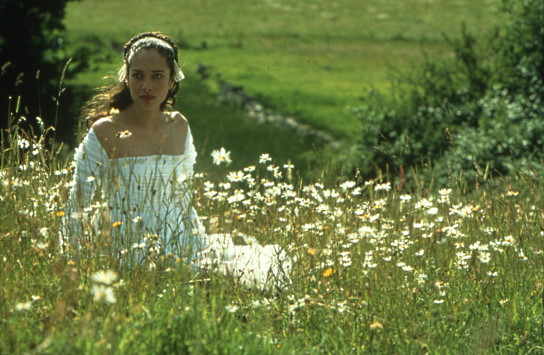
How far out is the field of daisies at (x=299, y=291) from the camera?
141 inches

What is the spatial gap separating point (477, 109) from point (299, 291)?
44.7 ft

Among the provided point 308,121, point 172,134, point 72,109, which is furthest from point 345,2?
point 172,134

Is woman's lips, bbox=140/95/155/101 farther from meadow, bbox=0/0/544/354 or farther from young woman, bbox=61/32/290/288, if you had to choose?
meadow, bbox=0/0/544/354

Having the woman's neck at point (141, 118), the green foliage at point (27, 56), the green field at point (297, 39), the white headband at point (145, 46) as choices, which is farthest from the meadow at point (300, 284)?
the green foliage at point (27, 56)

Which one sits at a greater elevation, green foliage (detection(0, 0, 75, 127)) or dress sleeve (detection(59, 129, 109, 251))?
dress sleeve (detection(59, 129, 109, 251))

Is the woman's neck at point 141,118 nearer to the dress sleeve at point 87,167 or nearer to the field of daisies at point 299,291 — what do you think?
the dress sleeve at point 87,167

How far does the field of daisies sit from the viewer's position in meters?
3.58

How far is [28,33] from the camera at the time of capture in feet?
62.0

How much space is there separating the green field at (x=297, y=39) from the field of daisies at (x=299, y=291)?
1310 centimetres

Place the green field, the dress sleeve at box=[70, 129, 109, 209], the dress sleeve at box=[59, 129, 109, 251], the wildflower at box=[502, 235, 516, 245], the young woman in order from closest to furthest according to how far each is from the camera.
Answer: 1. the dress sleeve at box=[59, 129, 109, 251]
2. the wildflower at box=[502, 235, 516, 245]
3. the dress sleeve at box=[70, 129, 109, 209]
4. the young woman
5. the green field

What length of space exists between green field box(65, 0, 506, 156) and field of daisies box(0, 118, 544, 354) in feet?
43.0

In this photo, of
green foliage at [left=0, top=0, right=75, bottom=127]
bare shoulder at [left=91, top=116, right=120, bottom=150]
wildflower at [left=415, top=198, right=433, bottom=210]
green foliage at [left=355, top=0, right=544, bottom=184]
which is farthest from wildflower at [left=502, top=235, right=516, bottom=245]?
green foliage at [left=0, top=0, right=75, bottom=127]

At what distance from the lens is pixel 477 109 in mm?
17359

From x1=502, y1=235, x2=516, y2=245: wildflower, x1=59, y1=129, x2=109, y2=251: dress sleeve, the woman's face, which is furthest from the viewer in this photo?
the woman's face
